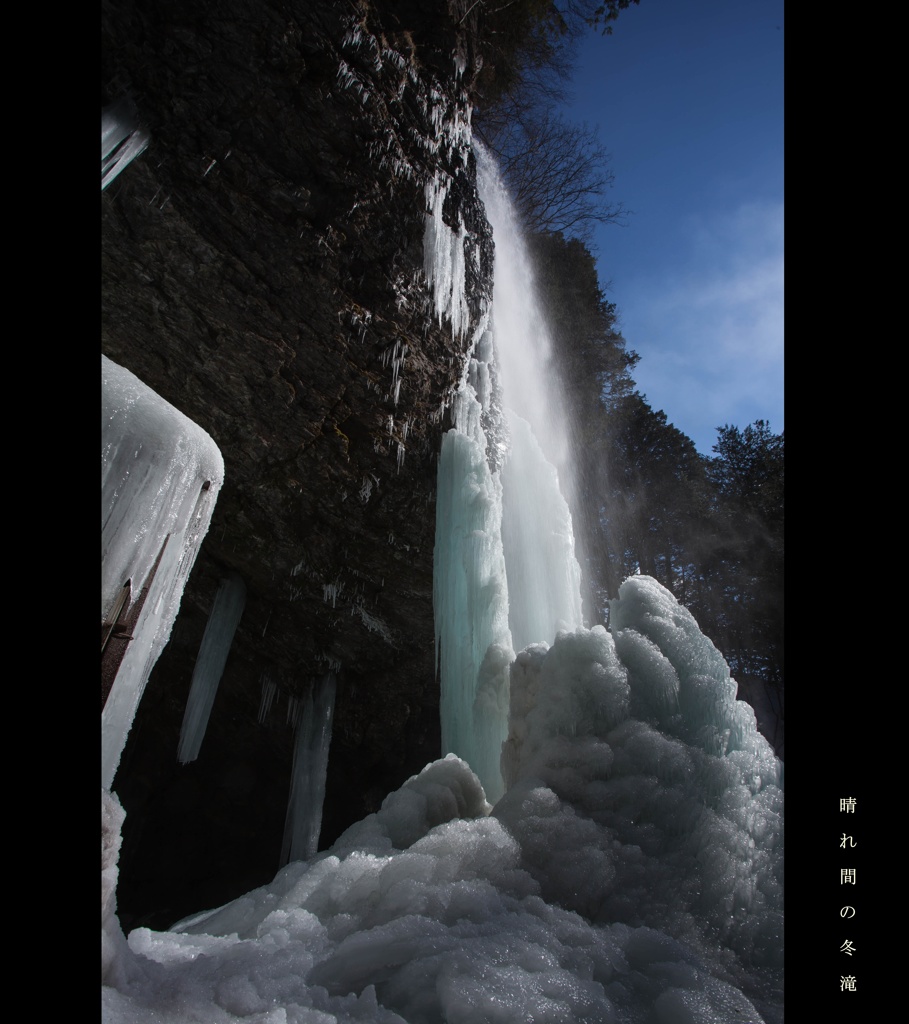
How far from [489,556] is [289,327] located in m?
3.39

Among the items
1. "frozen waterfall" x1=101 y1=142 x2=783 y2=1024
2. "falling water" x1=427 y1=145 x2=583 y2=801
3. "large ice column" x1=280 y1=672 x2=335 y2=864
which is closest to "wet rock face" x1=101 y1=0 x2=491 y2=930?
"large ice column" x1=280 y1=672 x2=335 y2=864

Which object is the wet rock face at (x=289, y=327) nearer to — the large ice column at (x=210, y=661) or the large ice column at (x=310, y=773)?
the large ice column at (x=210, y=661)

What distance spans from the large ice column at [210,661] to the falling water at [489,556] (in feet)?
9.34

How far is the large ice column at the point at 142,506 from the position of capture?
2.62 metres

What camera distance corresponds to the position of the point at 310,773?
7.90 meters

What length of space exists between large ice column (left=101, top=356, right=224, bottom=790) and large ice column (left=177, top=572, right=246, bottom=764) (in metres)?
3.98

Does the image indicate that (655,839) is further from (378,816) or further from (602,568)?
(602,568)

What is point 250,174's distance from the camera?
5.78 meters

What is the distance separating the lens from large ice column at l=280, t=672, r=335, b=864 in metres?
7.43

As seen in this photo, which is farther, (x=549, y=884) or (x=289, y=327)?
(x=289, y=327)

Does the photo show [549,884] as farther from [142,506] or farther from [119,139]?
[119,139]

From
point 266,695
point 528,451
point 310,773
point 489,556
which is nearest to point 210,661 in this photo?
point 266,695
